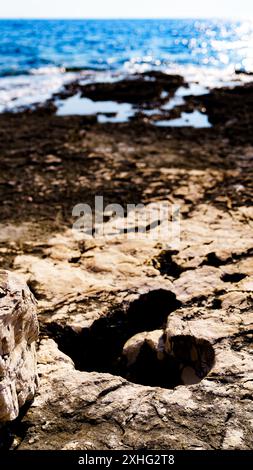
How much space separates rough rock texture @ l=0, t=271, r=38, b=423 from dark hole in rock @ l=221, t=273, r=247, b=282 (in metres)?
1.78

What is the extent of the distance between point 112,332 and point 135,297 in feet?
1.17

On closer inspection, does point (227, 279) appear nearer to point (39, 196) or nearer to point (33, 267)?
point (33, 267)

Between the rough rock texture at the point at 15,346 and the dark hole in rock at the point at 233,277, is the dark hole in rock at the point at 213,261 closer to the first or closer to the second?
the dark hole in rock at the point at 233,277

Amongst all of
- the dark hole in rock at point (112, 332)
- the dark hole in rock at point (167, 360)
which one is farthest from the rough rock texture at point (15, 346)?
the dark hole in rock at point (167, 360)

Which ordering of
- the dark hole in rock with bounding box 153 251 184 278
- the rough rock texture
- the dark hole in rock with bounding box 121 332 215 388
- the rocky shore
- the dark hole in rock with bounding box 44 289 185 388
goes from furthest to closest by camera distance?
the dark hole in rock with bounding box 153 251 184 278
the dark hole in rock with bounding box 44 289 185 388
the dark hole in rock with bounding box 121 332 215 388
the rocky shore
the rough rock texture

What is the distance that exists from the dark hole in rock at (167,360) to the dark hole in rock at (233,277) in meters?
0.91

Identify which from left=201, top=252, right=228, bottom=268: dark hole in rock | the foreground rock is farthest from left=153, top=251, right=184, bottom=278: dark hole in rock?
the foreground rock

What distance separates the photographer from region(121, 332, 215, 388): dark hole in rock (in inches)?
111

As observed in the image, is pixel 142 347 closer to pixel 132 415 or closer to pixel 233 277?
pixel 132 415

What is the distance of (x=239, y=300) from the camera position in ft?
10.7

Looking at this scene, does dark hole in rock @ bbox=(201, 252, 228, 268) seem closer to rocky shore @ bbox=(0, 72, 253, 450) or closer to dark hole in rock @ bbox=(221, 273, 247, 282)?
rocky shore @ bbox=(0, 72, 253, 450)

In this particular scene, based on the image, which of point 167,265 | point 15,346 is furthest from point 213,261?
point 15,346

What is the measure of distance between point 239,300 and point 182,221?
167 cm

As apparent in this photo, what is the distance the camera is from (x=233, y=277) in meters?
3.66
